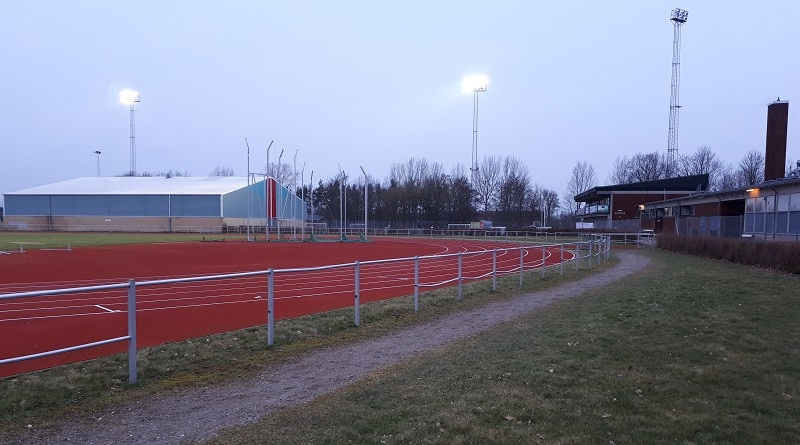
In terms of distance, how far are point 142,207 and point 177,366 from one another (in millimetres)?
83473

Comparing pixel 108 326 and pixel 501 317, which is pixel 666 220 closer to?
pixel 501 317

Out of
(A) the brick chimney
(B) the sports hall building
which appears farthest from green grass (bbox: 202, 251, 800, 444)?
(B) the sports hall building

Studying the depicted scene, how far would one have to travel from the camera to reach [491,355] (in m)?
7.49

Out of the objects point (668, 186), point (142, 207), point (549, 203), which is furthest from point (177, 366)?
point (549, 203)

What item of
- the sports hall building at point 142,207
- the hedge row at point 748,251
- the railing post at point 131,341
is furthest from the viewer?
the sports hall building at point 142,207

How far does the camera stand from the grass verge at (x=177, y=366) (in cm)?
564

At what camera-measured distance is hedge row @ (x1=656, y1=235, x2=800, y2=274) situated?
18562 mm

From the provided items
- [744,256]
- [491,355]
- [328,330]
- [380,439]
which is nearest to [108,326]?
[328,330]

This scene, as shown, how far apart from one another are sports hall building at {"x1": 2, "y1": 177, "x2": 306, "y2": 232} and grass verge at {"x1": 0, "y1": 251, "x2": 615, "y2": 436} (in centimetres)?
6958

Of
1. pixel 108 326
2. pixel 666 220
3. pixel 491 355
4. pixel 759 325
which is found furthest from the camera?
pixel 666 220

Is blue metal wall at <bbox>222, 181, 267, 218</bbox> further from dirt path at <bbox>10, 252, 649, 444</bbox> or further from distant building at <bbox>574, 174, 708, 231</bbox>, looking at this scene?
dirt path at <bbox>10, 252, 649, 444</bbox>

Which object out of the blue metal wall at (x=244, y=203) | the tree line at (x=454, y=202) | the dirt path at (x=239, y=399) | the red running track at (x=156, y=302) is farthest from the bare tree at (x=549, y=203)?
the dirt path at (x=239, y=399)

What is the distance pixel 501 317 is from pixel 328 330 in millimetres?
3549

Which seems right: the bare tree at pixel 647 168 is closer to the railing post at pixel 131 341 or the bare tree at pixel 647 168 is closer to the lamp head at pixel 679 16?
the lamp head at pixel 679 16
